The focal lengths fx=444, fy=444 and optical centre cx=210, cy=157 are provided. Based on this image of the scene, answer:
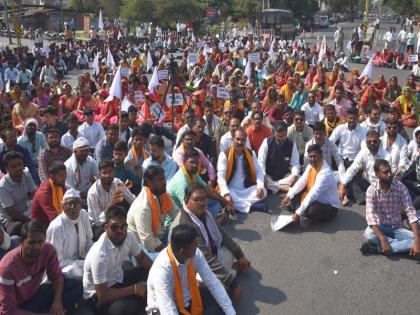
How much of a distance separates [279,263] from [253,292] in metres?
0.65

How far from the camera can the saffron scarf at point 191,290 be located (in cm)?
342

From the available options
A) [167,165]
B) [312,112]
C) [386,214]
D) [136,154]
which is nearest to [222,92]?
[312,112]

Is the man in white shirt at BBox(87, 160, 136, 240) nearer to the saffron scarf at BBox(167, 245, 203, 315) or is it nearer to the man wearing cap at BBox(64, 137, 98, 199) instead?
the man wearing cap at BBox(64, 137, 98, 199)

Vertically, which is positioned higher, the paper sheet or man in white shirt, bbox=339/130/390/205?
man in white shirt, bbox=339/130/390/205

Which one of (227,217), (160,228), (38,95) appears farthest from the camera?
(38,95)

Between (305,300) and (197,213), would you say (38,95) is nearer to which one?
(197,213)

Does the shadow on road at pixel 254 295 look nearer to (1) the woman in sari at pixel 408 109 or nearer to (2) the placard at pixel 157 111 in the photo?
(2) the placard at pixel 157 111

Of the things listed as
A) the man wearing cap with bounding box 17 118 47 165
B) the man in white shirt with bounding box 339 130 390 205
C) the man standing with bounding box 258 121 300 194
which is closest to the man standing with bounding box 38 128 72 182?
the man wearing cap with bounding box 17 118 47 165

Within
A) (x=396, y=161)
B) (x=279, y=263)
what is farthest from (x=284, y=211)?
(x=396, y=161)

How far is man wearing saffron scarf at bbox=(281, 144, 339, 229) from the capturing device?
218 inches

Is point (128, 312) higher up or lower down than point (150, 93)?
lower down

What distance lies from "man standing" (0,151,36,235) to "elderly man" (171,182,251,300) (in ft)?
6.94

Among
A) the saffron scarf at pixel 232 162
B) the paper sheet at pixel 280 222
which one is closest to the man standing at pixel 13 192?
the saffron scarf at pixel 232 162

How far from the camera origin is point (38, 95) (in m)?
10.4
